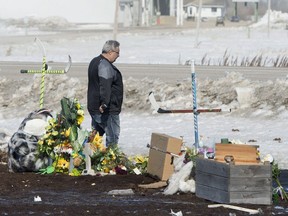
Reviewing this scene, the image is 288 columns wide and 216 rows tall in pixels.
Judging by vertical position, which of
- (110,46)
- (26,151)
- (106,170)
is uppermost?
(110,46)

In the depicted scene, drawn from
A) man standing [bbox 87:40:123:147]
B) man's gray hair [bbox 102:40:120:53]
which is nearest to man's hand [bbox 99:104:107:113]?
man standing [bbox 87:40:123:147]

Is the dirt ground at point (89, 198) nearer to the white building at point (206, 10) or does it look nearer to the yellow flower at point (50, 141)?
the yellow flower at point (50, 141)

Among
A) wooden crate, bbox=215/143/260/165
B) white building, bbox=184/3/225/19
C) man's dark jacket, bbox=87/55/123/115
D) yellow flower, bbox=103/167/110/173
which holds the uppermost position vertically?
man's dark jacket, bbox=87/55/123/115

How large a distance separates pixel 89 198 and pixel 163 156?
153 cm

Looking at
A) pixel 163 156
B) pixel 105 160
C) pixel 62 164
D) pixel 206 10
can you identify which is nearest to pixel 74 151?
pixel 62 164

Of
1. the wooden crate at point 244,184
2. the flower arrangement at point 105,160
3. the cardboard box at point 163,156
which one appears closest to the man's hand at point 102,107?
the flower arrangement at point 105,160

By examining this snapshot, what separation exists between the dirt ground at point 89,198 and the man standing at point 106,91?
43.1 inches

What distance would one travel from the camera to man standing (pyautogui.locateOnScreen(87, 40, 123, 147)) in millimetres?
13781

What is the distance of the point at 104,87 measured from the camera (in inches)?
541

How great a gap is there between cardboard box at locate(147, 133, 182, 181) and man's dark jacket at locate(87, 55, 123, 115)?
106cm

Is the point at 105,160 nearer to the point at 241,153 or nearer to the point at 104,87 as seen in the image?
the point at 104,87

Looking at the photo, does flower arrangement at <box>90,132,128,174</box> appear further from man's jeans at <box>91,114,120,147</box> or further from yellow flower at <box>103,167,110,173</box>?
man's jeans at <box>91,114,120,147</box>

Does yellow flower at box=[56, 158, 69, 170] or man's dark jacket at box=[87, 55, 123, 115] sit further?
man's dark jacket at box=[87, 55, 123, 115]

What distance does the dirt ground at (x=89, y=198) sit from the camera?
10.5m
